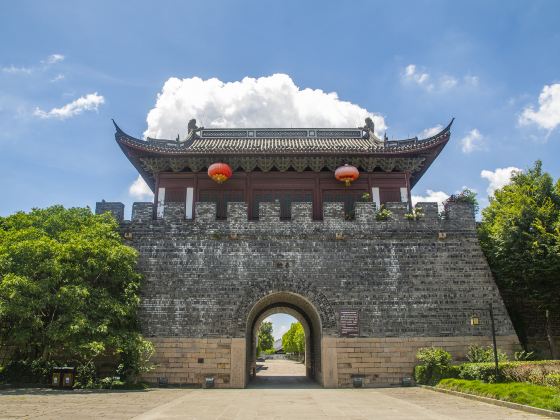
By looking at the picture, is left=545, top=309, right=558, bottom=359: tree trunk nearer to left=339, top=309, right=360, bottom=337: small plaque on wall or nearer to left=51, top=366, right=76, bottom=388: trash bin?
left=339, top=309, right=360, bottom=337: small plaque on wall

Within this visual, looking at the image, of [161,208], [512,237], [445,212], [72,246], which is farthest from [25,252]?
[512,237]

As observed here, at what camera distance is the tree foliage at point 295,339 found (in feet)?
124

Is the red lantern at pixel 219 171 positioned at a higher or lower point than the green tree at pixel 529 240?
higher

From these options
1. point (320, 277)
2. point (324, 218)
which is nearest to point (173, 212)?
point (324, 218)

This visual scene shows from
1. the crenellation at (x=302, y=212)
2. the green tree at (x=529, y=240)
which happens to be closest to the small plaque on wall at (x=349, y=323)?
the crenellation at (x=302, y=212)

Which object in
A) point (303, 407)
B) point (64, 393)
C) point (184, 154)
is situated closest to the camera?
point (303, 407)

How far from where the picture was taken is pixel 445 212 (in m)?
14.7

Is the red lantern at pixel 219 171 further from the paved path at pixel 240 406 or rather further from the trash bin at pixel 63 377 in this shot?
the trash bin at pixel 63 377

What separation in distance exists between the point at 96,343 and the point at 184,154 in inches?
282

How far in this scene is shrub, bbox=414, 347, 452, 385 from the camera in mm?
12172

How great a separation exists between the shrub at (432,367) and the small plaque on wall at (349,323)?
192 centimetres

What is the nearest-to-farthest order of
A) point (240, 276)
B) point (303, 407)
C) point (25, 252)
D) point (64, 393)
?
point (303, 407), point (64, 393), point (25, 252), point (240, 276)

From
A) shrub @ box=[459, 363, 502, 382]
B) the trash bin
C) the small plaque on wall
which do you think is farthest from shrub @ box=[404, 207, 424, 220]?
the trash bin

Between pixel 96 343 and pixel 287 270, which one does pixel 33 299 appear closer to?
pixel 96 343
